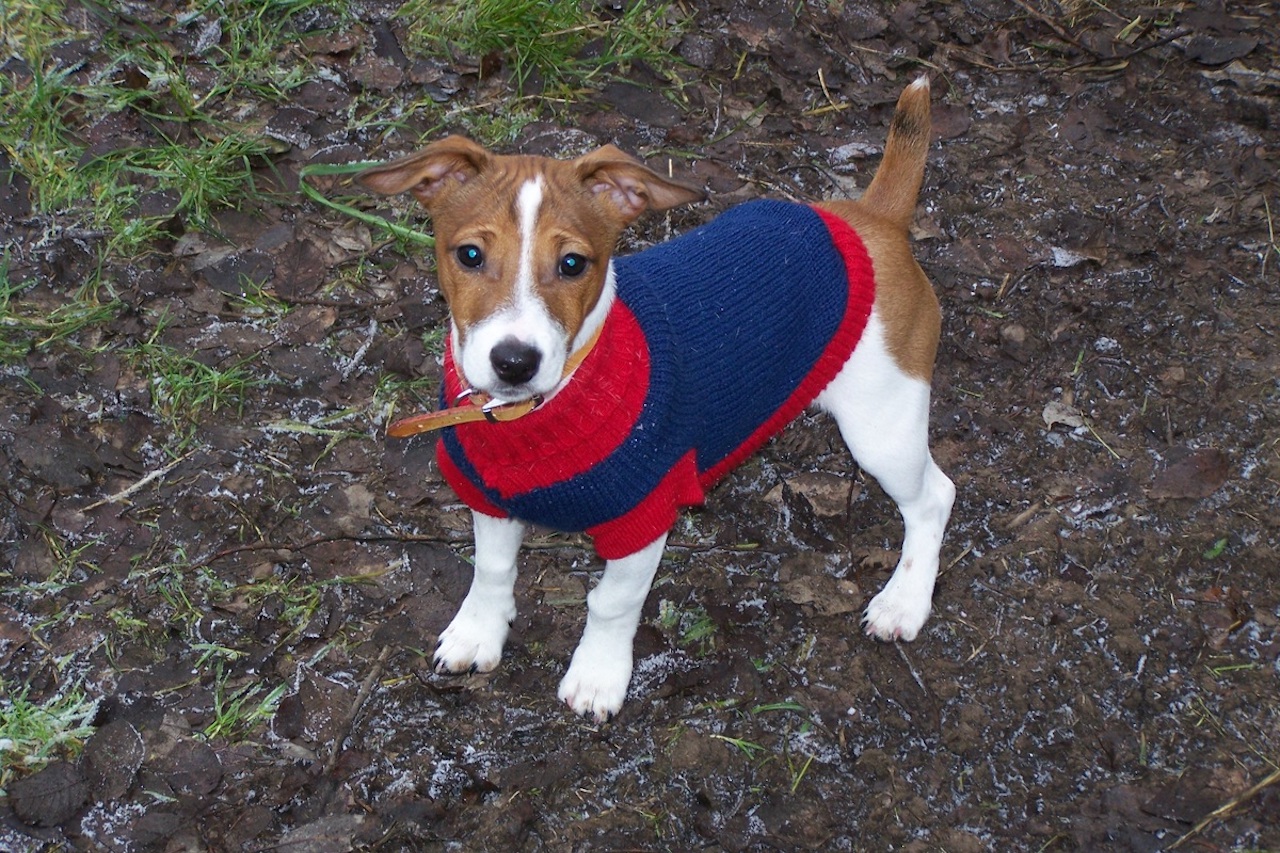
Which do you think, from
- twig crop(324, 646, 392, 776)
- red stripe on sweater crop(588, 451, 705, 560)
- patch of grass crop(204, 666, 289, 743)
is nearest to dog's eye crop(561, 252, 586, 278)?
red stripe on sweater crop(588, 451, 705, 560)

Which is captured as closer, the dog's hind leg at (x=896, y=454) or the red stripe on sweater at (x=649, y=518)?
the red stripe on sweater at (x=649, y=518)

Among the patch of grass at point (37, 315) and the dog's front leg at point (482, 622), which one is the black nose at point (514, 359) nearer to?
the dog's front leg at point (482, 622)

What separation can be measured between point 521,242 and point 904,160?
5.45 ft

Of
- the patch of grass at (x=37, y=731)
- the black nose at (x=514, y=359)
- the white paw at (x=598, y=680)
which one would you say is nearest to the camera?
the black nose at (x=514, y=359)

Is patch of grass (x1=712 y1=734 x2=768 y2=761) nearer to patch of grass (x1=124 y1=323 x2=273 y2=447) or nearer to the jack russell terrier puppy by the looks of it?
the jack russell terrier puppy

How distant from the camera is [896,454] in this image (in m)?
3.82

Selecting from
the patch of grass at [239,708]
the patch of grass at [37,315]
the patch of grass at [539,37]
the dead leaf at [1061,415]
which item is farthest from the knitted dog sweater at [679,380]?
the patch of grass at [539,37]

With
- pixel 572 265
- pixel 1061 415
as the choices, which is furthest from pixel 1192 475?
pixel 572 265

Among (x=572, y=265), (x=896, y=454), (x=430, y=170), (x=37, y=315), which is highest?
(x=430, y=170)

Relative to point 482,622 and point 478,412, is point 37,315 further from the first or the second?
point 478,412

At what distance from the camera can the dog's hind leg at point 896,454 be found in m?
3.75

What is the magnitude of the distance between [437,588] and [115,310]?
1.87m

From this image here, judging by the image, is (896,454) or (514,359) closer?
(514,359)

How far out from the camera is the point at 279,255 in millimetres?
4773
